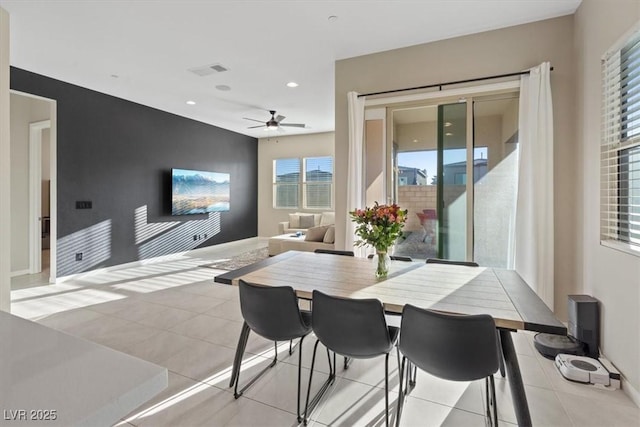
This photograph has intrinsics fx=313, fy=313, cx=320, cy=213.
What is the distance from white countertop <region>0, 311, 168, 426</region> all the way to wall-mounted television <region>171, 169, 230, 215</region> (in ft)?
20.2

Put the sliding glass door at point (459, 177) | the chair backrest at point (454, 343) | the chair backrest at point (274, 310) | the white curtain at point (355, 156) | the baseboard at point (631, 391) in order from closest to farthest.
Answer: the chair backrest at point (454, 343), the chair backrest at point (274, 310), the baseboard at point (631, 391), the sliding glass door at point (459, 177), the white curtain at point (355, 156)

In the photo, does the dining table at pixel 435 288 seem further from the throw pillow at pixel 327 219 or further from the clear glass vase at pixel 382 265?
the throw pillow at pixel 327 219

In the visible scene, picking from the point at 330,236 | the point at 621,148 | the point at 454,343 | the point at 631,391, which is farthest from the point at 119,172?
the point at 631,391

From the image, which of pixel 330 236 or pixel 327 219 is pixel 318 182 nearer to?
pixel 327 219

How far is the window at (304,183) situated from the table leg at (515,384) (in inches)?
275

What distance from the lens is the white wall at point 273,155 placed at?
869 centimetres

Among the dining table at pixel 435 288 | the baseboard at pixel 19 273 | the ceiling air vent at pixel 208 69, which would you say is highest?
the ceiling air vent at pixel 208 69

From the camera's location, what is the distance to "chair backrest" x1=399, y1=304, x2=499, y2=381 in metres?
1.41

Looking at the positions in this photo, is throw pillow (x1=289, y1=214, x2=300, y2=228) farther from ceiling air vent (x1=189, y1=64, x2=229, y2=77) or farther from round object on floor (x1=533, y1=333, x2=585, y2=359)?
round object on floor (x1=533, y1=333, x2=585, y2=359)

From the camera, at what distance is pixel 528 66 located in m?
3.22

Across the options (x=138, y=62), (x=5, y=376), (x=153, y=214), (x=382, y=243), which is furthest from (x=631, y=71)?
(x=153, y=214)

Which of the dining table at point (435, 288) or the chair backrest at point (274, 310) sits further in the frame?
the chair backrest at point (274, 310)

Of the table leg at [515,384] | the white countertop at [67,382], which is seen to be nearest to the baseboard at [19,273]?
the white countertop at [67,382]

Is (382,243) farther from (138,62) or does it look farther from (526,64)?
(138,62)
